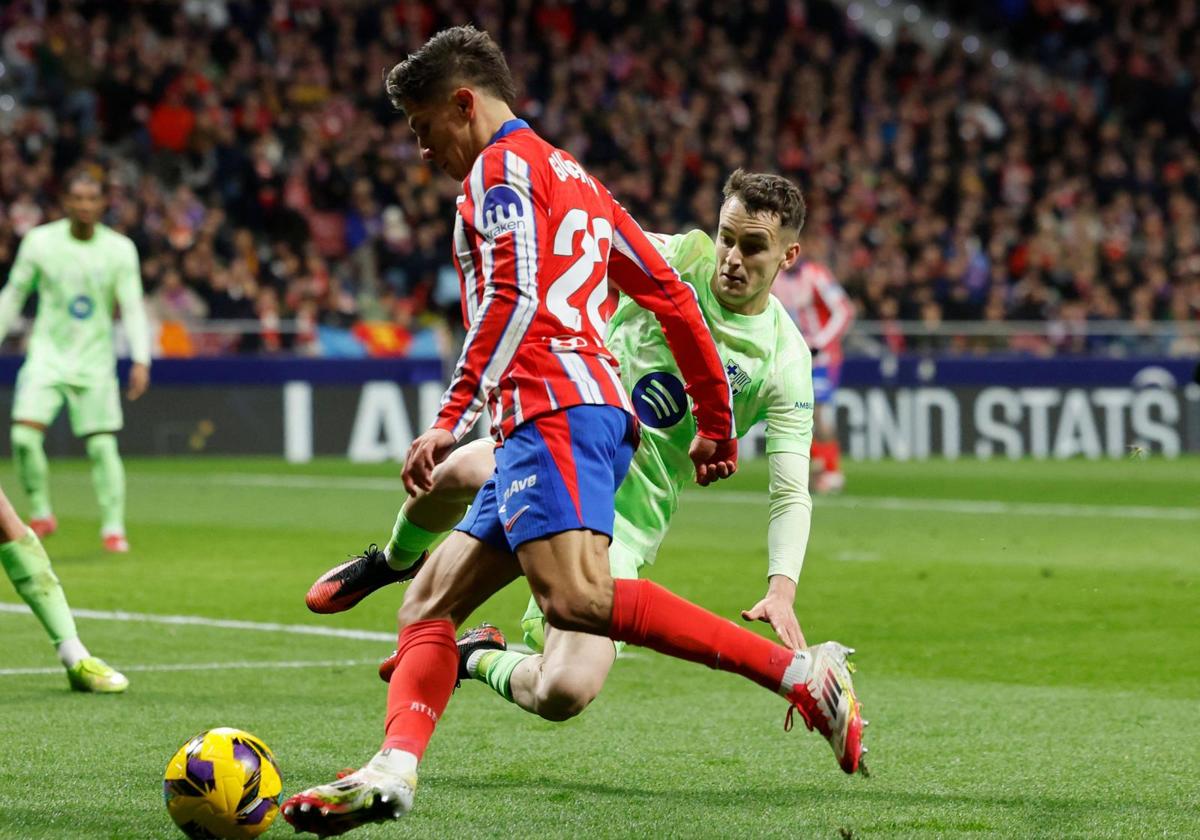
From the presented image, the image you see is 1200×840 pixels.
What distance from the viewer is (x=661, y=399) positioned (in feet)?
18.7

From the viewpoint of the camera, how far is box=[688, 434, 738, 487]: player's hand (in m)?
5.13

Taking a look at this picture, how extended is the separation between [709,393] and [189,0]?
2088 centimetres

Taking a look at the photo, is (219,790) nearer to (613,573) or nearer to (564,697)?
(564,697)

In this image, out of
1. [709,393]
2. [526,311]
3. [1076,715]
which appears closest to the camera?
[526,311]

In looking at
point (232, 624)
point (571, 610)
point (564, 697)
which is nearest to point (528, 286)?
point (571, 610)

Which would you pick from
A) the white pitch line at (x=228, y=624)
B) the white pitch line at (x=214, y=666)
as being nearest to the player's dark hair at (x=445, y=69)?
the white pitch line at (x=214, y=666)

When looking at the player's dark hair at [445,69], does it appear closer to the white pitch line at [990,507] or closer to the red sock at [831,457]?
the white pitch line at [990,507]

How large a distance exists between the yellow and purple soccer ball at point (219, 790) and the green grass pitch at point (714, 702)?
14 centimetres

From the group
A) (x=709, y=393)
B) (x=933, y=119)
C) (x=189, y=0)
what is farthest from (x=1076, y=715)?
(x=933, y=119)

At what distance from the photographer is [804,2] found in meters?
31.6

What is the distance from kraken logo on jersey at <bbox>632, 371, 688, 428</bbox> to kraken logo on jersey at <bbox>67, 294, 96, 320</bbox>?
6963 millimetres

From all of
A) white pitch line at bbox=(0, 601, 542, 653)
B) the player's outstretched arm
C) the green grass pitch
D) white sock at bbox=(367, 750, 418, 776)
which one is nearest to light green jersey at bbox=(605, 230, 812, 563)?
the green grass pitch

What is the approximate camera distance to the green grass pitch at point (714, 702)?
4.94 m

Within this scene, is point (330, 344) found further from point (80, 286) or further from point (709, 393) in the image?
point (709, 393)
